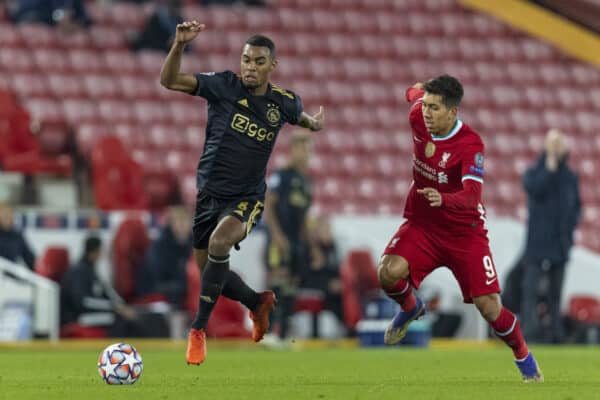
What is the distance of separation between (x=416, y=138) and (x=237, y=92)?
3.44 ft

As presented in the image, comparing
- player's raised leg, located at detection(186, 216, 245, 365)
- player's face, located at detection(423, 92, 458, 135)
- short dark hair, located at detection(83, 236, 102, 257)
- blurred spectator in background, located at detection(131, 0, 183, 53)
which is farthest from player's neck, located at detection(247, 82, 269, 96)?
blurred spectator in background, located at detection(131, 0, 183, 53)

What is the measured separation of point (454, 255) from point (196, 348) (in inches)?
60.0

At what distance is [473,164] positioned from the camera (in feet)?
25.0

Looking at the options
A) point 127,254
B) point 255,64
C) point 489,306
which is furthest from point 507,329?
point 127,254

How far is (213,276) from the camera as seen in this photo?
8.15m

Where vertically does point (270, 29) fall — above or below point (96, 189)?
above

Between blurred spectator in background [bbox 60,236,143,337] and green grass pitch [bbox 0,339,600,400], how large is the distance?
2.29 feet

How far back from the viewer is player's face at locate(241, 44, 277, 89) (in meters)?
8.08

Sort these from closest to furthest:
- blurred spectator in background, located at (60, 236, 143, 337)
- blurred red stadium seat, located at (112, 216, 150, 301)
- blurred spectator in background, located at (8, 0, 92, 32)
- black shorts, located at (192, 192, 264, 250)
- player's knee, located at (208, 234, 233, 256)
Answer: player's knee, located at (208, 234, 233, 256), black shorts, located at (192, 192, 264, 250), blurred spectator in background, located at (60, 236, 143, 337), blurred red stadium seat, located at (112, 216, 150, 301), blurred spectator in background, located at (8, 0, 92, 32)

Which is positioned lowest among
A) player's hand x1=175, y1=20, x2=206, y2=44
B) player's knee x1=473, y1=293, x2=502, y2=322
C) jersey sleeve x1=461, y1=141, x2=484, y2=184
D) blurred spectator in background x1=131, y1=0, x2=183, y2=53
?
player's knee x1=473, y1=293, x2=502, y2=322

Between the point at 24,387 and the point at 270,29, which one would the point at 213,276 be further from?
the point at 270,29

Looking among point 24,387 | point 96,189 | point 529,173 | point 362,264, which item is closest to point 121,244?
point 96,189

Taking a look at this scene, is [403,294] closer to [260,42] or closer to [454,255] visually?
[454,255]

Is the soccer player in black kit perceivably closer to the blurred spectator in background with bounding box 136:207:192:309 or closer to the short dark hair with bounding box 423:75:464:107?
the short dark hair with bounding box 423:75:464:107
